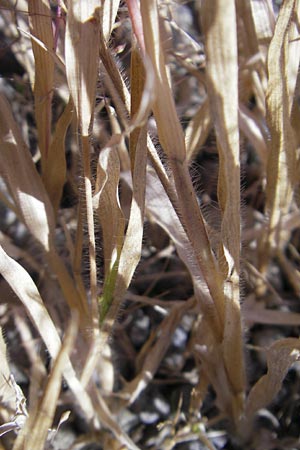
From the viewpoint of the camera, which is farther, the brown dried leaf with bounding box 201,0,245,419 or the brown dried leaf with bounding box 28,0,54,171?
the brown dried leaf with bounding box 28,0,54,171

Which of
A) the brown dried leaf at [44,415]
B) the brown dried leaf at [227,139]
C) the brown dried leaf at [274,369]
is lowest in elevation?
the brown dried leaf at [274,369]

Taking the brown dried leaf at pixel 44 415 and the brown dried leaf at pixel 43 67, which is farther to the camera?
the brown dried leaf at pixel 43 67

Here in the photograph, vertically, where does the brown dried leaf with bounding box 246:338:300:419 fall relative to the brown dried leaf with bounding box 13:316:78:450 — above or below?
below

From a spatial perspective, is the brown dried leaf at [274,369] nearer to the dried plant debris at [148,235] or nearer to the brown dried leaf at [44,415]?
the dried plant debris at [148,235]

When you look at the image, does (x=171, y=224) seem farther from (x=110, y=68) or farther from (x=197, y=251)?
(x=110, y=68)

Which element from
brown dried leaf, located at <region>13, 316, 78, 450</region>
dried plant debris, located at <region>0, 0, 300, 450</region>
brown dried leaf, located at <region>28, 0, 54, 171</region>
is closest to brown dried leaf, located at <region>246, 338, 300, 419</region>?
dried plant debris, located at <region>0, 0, 300, 450</region>

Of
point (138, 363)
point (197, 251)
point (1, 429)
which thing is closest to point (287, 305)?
point (138, 363)

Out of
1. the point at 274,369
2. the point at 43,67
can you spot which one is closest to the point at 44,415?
the point at 274,369

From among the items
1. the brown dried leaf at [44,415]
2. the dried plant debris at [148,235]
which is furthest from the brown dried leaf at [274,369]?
the brown dried leaf at [44,415]

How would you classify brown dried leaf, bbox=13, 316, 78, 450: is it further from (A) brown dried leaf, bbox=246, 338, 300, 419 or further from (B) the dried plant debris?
(A) brown dried leaf, bbox=246, 338, 300, 419
